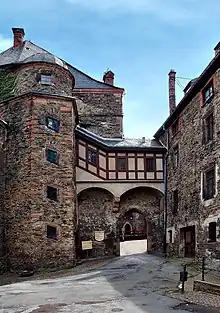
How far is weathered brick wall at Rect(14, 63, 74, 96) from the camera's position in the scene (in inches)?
863

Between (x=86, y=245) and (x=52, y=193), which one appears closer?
(x=52, y=193)

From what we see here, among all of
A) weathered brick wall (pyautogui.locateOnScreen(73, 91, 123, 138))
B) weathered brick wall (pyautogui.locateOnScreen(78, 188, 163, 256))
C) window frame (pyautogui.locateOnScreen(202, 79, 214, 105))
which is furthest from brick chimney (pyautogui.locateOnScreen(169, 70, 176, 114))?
window frame (pyautogui.locateOnScreen(202, 79, 214, 105))

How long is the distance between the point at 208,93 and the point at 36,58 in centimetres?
986

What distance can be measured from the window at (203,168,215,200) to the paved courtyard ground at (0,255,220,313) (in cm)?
323

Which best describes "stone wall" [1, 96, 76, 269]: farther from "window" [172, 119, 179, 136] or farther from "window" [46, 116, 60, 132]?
"window" [172, 119, 179, 136]

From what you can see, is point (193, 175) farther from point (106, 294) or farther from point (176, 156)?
point (106, 294)

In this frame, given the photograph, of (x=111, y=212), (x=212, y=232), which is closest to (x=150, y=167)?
(x=111, y=212)

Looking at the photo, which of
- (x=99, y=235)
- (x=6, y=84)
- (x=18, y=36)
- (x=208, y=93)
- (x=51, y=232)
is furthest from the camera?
(x=18, y=36)

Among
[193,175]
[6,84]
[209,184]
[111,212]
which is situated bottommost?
[111,212]

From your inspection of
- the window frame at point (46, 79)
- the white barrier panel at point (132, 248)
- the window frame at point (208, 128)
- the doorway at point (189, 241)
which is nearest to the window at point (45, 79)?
the window frame at point (46, 79)

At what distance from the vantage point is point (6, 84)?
79.0 feet

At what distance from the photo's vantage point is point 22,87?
72.9 feet

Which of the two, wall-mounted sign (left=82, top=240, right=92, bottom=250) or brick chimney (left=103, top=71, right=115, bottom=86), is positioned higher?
brick chimney (left=103, top=71, right=115, bottom=86)

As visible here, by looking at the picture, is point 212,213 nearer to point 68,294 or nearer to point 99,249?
point 68,294
